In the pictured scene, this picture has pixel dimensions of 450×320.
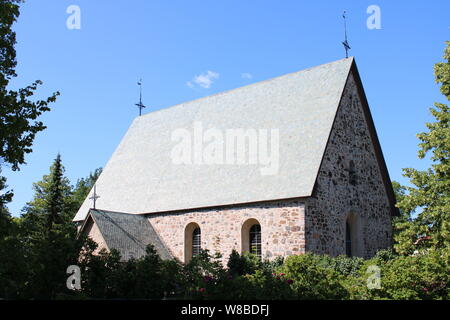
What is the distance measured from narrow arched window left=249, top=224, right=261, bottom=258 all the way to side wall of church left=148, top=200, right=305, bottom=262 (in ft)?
1.79

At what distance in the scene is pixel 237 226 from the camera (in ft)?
66.7

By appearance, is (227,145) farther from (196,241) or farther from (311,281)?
(311,281)

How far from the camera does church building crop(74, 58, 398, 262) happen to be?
1927 centimetres

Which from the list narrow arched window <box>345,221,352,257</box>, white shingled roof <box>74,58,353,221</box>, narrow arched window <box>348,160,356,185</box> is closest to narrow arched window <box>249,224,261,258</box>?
white shingled roof <box>74,58,353,221</box>

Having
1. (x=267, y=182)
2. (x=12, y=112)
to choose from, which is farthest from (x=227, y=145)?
(x=12, y=112)

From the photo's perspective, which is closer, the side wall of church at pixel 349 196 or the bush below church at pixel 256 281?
the bush below church at pixel 256 281

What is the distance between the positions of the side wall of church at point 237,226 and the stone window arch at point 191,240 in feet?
0.53

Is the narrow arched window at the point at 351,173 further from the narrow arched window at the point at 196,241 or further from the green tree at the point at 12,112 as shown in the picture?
the green tree at the point at 12,112

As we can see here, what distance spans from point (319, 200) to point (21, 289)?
1165cm

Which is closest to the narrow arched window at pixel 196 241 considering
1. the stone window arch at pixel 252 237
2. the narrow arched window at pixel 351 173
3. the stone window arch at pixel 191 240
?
the stone window arch at pixel 191 240

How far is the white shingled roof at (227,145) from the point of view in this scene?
2005 centimetres

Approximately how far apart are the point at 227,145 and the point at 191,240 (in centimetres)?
498

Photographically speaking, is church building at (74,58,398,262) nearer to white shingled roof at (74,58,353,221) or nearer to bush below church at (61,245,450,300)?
white shingled roof at (74,58,353,221)

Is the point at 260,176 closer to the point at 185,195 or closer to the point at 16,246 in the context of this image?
the point at 185,195
